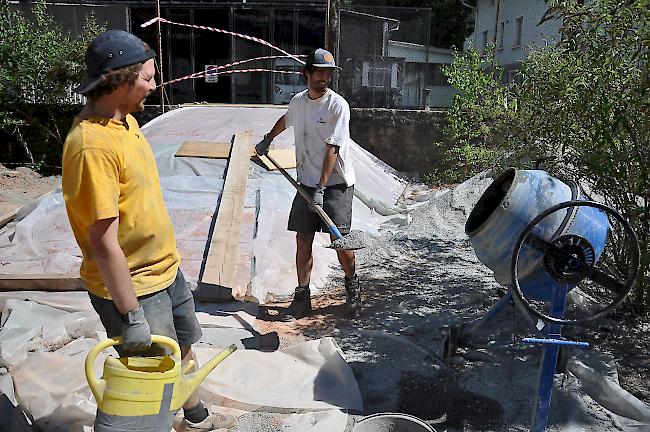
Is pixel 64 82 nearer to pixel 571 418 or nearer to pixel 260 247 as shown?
pixel 260 247

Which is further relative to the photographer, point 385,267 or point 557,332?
point 385,267

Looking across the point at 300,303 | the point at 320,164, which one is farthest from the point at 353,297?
the point at 320,164

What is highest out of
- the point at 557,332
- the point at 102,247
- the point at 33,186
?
the point at 102,247

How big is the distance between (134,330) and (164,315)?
11.0 inches

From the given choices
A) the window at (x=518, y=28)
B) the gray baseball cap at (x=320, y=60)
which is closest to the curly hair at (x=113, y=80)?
the gray baseball cap at (x=320, y=60)

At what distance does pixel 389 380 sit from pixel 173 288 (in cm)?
147

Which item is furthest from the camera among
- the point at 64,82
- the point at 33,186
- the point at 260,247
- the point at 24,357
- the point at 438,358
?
the point at 64,82

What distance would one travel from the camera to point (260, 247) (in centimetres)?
520

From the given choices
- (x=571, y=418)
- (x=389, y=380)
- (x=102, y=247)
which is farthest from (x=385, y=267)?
(x=102, y=247)

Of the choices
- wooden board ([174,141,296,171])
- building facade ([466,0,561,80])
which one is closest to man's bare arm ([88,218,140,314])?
wooden board ([174,141,296,171])

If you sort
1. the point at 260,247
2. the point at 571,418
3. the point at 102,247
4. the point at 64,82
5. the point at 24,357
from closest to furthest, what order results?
1. the point at 102,247
2. the point at 571,418
3. the point at 24,357
4. the point at 260,247
5. the point at 64,82

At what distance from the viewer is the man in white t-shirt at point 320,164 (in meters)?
4.03

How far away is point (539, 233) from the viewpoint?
2496 mm

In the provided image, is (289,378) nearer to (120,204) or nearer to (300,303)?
(300,303)
